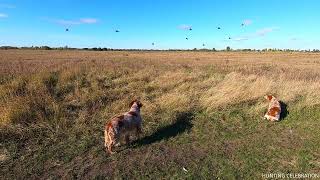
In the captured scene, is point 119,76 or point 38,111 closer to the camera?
point 38,111

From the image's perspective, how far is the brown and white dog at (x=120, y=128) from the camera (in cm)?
695

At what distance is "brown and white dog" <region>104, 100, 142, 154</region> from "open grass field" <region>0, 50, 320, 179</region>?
0.23 metres

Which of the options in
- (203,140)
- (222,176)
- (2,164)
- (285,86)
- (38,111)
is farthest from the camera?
(285,86)

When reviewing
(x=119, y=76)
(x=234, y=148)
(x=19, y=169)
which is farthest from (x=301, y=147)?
(x=119, y=76)

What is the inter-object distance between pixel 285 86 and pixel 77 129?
8.25 meters

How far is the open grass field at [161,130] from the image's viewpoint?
634 cm

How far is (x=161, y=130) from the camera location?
858 centimetres

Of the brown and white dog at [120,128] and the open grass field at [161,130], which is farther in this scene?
the brown and white dog at [120,128]

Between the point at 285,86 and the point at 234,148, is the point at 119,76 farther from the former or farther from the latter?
the point at 234,148

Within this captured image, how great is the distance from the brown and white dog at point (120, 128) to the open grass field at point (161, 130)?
0.23 metres

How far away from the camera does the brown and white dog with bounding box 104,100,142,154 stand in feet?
22.8

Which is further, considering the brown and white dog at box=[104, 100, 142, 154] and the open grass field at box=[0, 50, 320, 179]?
the brown and white dog at box=[104, 100, 142, 154]

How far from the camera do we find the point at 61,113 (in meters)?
8.91

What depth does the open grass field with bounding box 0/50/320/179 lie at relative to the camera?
6340mm
